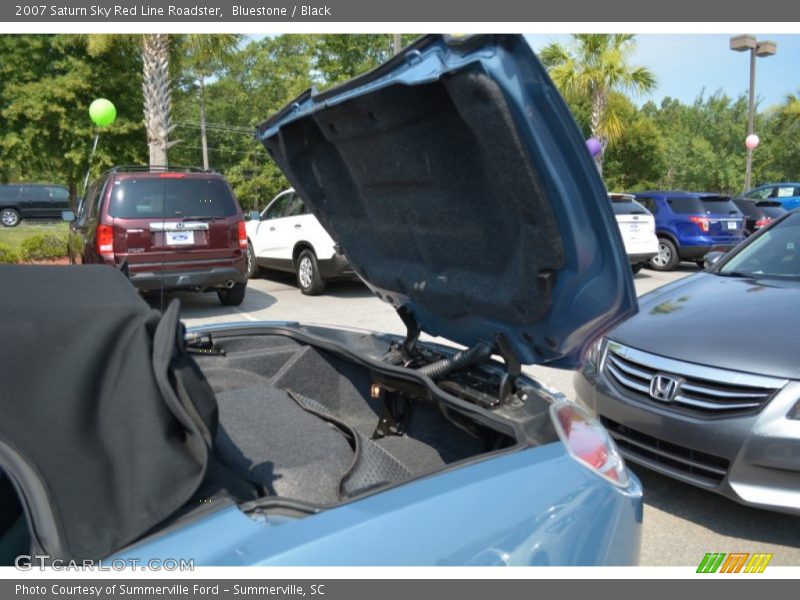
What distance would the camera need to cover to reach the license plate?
7.93m

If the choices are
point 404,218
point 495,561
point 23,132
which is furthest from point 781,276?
point 23,132

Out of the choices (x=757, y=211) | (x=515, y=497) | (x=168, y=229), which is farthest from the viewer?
(x=757, y=211)

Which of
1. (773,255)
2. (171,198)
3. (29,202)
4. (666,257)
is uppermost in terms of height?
(171,198)

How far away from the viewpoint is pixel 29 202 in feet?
91.8

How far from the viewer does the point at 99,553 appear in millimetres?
1355

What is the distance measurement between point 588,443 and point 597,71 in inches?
779

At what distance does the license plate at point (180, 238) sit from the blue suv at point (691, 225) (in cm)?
985

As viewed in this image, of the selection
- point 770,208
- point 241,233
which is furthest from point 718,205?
point 241,233

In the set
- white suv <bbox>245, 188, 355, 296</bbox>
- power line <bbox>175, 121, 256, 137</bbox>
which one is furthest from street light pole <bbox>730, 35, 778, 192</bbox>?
power line <bbox>175, 121, 256, 137</bbox>

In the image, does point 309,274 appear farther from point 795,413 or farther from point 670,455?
point 795,413

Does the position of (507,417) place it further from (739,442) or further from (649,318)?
Answer: (649,318)

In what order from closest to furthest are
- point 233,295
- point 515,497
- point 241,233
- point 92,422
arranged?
1. point 92,422
2. point 515,497
3. point 241,233
4. point 233,295

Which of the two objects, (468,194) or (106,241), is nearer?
(468,194)

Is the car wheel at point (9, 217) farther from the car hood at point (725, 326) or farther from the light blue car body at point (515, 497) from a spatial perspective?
the light blue car body at point (515, 497)
